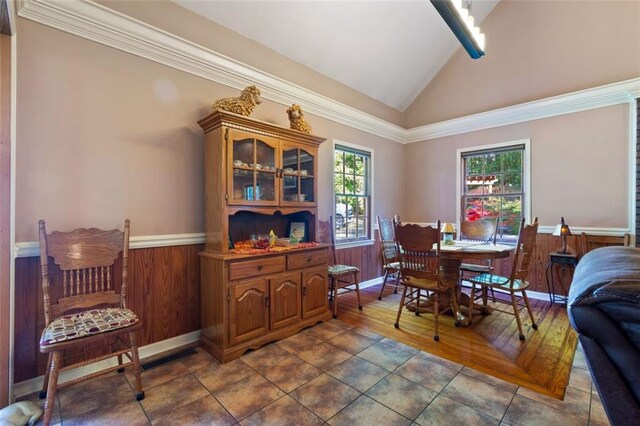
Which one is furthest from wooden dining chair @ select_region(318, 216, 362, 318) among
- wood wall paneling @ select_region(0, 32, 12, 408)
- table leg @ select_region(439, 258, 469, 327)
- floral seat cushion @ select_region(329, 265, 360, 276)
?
wood wall paneling @ select_region(0, 32, 12, 408)

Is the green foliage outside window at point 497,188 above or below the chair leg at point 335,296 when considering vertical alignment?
above

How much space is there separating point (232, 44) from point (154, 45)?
84cm

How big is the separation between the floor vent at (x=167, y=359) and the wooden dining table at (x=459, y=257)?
242cm

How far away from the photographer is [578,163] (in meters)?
3.74

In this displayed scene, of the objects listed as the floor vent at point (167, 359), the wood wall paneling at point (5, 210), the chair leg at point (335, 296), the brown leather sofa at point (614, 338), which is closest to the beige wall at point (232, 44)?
the wood wall paneling at point (5, 210)

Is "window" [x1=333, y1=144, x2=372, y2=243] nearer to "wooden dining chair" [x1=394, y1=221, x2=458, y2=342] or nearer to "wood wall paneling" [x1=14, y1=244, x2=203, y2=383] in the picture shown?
"wooden dining chair" [x1=394, y1=221, x2=458, y2=342]

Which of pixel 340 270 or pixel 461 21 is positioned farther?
pixel 340 270

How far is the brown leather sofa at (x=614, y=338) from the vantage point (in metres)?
0.74

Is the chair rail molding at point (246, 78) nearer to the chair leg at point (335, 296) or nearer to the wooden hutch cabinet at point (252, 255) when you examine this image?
the wooden hutch cabinet at point (252, 255)

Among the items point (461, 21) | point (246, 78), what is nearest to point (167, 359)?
point (246, 78)

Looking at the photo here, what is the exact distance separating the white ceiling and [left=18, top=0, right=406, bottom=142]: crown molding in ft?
1.40

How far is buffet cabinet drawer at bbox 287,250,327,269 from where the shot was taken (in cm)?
281

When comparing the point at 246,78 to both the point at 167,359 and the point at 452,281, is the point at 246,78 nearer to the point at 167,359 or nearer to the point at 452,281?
the point at 167,359

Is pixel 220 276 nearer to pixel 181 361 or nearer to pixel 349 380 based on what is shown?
pixel 181 361
